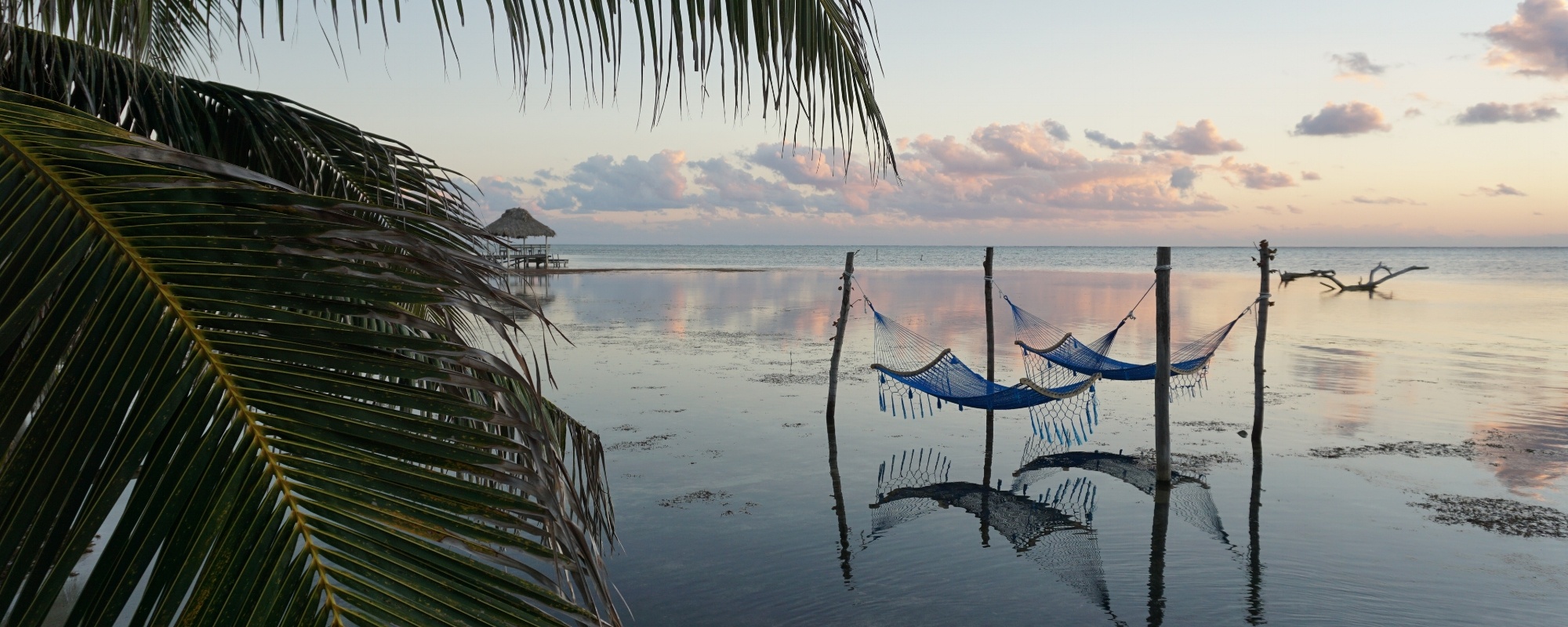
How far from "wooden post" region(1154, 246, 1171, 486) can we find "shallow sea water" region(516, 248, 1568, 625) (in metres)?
0.31

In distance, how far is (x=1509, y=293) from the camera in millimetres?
26047

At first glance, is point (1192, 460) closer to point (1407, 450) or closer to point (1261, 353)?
point (1261, 353)

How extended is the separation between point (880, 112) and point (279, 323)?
88 cm

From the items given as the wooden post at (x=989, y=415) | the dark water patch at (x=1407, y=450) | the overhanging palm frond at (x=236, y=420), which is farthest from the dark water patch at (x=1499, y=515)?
the overhanging palm frond at (x=236, y=420)

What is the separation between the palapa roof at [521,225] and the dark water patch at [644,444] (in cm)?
2107

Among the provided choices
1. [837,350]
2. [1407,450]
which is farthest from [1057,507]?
[1407,450]

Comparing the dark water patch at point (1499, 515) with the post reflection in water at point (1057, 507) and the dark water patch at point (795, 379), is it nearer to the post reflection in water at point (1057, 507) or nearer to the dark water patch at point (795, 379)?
the post reflection in water at point (1057, 507)

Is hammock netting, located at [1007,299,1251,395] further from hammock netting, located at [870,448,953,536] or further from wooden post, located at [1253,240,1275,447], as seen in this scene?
hammock netting, located at [870,448,953,536]

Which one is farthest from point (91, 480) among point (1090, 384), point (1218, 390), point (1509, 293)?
point (1509, 293)

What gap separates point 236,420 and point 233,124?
165 cm

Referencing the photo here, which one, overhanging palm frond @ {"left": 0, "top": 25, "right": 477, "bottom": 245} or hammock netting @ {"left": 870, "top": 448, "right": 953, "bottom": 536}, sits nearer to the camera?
overhanging palm frond @ {"left": 0, "top": 25, "right": 477, "bottom": 245}

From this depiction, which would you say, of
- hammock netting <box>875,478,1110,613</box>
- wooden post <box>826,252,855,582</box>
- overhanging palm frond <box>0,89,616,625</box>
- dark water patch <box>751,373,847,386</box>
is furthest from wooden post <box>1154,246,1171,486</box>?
overhanging palm frond <box>0,89,616,625</box>

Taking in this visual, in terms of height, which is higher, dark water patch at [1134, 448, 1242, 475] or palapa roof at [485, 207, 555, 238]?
palapa roof at [485, 207, 555, 238]

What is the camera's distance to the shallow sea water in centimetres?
479
